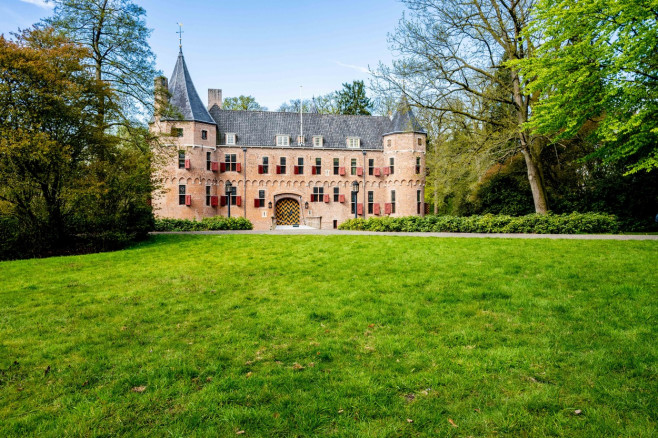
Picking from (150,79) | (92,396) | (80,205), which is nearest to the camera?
(92,396)

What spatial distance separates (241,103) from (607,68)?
126 feet

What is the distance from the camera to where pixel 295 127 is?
30750 mm

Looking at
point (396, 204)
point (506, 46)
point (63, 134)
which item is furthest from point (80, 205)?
point (396, 204)

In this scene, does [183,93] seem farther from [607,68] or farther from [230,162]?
[607,68]

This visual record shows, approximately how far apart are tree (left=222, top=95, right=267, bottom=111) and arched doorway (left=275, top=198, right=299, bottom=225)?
15904 mm

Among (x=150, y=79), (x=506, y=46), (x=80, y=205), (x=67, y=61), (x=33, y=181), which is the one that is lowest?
(x=80, y=205)

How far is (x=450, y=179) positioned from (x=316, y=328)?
16375 millimetres

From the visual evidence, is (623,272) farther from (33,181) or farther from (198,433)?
(33,181)

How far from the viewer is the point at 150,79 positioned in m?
16.3

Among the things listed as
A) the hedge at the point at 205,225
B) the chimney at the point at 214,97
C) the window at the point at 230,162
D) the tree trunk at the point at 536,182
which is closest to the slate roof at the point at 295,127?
the chimney at the point at 214,97

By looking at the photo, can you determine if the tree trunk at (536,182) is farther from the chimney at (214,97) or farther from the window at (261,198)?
the chimney at (214,97)

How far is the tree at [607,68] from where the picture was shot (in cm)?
1009

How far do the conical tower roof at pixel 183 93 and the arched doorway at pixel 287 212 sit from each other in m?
8.81

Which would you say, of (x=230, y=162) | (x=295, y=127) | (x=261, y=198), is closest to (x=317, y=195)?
(x=261, y=198)
